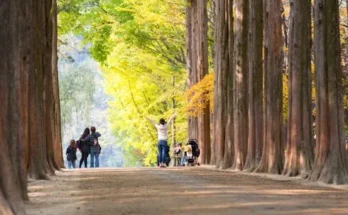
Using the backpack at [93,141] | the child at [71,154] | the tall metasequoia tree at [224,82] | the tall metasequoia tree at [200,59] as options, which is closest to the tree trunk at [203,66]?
the tall metasequoia tree at [200,59]

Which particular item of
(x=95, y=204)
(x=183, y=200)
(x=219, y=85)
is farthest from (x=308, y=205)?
(x=219, y=85)

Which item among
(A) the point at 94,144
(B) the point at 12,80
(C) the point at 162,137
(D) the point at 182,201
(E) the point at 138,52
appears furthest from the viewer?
(E) the point at 138,52

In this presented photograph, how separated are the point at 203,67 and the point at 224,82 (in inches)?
268

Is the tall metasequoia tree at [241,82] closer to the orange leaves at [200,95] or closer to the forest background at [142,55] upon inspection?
the forest background at [142,55]

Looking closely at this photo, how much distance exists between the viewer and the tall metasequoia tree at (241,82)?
91.6 ft

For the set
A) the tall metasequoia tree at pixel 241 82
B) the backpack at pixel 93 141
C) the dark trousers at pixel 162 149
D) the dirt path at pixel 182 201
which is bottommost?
the dirt path at pixel 182 201

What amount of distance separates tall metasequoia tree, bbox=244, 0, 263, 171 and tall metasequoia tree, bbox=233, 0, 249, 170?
1.73m

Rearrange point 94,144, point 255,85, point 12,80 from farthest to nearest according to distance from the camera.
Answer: point 94,144, point 255,85, point 12,80

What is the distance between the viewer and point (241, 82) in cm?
2833

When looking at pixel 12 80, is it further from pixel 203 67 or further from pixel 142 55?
pixel 142 55

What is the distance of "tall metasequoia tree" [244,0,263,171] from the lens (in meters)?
25.5

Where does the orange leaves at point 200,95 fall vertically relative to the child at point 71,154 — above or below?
above

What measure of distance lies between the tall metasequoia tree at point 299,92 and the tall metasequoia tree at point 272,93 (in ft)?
5.71

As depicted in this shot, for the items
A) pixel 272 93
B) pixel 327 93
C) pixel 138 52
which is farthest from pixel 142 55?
pixel 327 93
